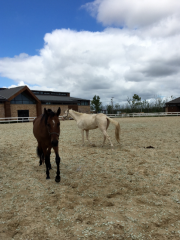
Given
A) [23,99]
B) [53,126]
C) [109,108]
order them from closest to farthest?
1. [53,126]
2. [23,99]
3. [109,108]

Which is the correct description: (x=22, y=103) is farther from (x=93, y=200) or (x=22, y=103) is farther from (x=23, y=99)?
(x=93, y=200)

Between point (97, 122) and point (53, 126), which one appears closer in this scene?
point (53, 126)

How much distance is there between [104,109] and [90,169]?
176 ft

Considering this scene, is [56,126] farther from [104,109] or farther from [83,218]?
[104,109]

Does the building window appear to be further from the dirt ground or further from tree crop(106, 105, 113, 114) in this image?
the dirt ground

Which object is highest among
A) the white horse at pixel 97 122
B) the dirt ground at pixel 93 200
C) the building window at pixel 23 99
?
the building window at pixel 23 99

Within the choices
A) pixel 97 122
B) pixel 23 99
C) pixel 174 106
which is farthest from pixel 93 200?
pixel 174 106

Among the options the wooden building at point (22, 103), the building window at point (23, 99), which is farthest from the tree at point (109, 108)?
the building window at point (23, 99)

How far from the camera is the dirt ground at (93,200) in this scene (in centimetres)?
242

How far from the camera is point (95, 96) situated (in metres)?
50.0

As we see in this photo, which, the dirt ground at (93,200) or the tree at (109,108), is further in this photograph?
the tree at (109,108)

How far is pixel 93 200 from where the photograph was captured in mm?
3248

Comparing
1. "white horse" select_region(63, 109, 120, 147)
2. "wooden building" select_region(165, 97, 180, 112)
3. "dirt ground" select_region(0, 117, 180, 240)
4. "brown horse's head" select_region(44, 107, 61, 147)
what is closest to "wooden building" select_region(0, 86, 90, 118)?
"white horse" select_region(63, 109, 120, 147)

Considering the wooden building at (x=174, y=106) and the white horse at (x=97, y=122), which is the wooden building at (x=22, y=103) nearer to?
the white horse at (x=97, y=122)
